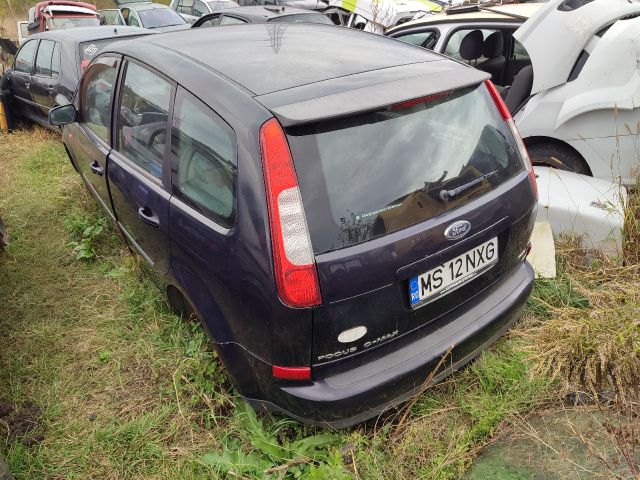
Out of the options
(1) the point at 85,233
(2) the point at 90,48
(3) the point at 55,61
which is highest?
(2) the point at 90,48

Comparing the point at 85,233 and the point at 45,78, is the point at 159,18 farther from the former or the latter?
the point at 85,233

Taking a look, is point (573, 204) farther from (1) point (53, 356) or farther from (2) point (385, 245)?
(1) point (53, 356)

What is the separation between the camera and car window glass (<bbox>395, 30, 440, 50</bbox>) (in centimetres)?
475

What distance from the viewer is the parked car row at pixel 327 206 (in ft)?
5.36

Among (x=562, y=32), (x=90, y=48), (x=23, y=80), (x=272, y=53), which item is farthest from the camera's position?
(x=23, y=80)

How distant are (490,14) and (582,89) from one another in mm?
1661

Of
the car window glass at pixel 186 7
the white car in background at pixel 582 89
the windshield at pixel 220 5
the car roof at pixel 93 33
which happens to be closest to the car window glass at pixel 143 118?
the white car in background at pixel 582 89

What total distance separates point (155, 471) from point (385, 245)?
4.51ft

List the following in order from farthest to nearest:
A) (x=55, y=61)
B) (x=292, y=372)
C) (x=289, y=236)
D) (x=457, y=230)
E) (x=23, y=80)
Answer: (x=23, y=80)
(x=55, y=61)
(x=457, y=230)
(x=292, y=372)
(x=289, y=236)

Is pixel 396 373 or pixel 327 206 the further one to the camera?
pixel 396 373

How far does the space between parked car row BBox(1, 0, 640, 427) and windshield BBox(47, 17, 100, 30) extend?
1088 cm

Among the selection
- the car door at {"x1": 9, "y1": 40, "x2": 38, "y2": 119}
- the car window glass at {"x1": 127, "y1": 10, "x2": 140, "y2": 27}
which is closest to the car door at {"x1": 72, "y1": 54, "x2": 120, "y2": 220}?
the car door at {"x1": 9, "y1": 40, "x2": 38, "y2": 119}

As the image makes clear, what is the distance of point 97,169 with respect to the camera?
3.04 metres

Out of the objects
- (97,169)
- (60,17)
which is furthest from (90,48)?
(60,17)
